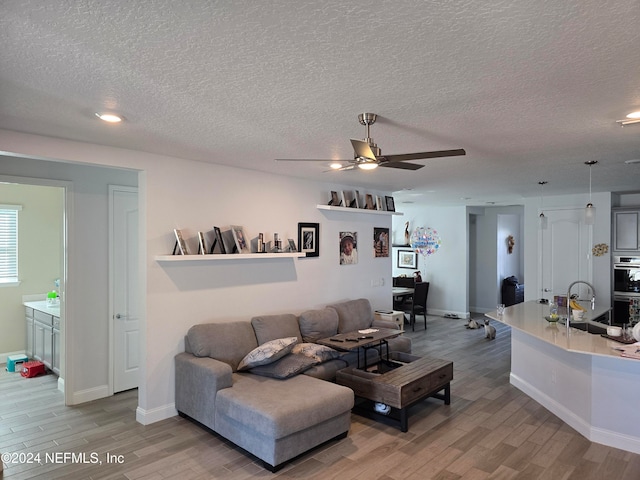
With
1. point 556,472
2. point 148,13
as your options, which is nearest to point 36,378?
point 148,13

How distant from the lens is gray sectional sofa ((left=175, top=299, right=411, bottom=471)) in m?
3.05

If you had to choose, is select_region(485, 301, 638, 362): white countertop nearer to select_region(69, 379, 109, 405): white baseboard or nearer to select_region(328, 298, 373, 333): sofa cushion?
select_region(328, 298, 373, 333): sofa cushion

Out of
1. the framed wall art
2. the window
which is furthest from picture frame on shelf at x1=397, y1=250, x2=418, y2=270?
the window

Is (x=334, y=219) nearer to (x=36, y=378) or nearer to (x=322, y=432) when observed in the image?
(x=322, y=432)

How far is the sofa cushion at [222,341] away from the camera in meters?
3.87

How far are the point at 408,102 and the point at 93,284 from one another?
381cm

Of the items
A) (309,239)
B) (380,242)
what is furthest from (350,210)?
(380,242)

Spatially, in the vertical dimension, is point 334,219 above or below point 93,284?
above

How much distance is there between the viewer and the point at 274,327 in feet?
14.7

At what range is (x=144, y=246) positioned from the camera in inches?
151

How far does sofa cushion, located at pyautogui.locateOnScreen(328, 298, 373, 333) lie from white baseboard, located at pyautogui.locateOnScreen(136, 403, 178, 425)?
2.15m

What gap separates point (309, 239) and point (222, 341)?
1904mm

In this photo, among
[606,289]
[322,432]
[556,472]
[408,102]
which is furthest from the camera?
[606,289]

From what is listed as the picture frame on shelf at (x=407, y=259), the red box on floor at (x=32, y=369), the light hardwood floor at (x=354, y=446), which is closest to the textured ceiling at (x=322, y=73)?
the light hardwood floor at (x=354, y=446)
